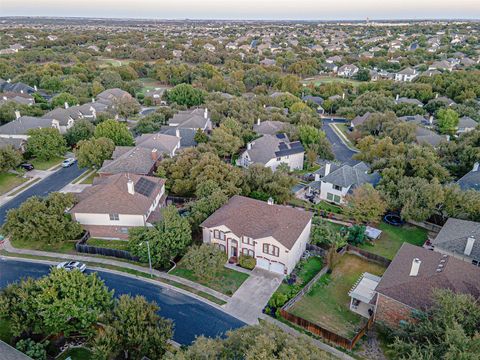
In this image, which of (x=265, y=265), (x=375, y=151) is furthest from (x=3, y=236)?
(x=375, y=151)

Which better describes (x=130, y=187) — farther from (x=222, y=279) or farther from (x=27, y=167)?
(x=27, y=167)

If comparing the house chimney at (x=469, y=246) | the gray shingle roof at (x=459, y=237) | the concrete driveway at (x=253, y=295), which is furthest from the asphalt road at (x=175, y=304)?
the house chimney at (x=469, y=246)

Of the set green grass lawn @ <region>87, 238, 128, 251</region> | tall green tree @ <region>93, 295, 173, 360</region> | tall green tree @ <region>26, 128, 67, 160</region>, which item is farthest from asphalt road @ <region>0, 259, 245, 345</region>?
tall green tree @ <region>26, 128, 67, 160</region>

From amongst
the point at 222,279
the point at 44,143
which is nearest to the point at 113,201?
the point at 222,279

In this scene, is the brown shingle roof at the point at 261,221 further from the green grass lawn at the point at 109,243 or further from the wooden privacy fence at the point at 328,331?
the green grass lawn at the point at 109,243

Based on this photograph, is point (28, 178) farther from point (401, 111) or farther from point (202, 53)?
point (202, 53)
